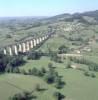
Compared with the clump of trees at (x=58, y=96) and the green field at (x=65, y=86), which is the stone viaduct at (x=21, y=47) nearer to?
the green field at (x=65, y=86)

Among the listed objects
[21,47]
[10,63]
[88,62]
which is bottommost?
[88,62]

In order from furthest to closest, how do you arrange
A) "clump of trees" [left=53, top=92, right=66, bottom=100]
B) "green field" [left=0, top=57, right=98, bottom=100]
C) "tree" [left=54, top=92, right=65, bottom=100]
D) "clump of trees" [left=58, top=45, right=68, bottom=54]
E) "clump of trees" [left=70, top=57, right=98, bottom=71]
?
"clump of trees" [left=58, top=45, right=68, bottom=54]
"clump of trees" [left=70, top=57, right=98, bottom=71]
"green field" [left=0, top=57, right=98, bottom=100]
"tree" [left=54, top=92, right=65, bottom=100]
"clump of trees" [left=53, top=92, right=66, bottom=100]

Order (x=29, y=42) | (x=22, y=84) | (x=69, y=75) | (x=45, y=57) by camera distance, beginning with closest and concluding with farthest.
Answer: (x=22, y=84), (x=69, y=75), (x=45, y=57), (x=29, y=42)

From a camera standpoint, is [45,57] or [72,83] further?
[45,57]

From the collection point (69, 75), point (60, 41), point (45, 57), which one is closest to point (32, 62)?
point (45, 57)

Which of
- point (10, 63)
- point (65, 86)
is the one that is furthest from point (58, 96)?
point (10, 63)

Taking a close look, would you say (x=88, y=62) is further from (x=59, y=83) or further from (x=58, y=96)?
(x=58, y=96)

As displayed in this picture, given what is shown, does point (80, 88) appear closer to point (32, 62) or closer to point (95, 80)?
point (95, 80)

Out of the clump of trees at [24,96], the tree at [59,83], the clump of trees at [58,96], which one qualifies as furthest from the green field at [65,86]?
the clump of trees at [24,96]

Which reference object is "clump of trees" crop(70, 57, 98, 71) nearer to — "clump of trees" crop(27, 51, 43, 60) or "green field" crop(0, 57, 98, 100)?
"green field" crop(0, 57, 98, 100)

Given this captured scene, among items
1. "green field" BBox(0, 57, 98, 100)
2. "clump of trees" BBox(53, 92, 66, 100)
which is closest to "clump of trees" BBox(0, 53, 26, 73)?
"green field" BBox(0, 57, 98, 100)

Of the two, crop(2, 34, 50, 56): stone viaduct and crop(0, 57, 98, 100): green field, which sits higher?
crop(2, 34, 50, 56): stone viaduct
